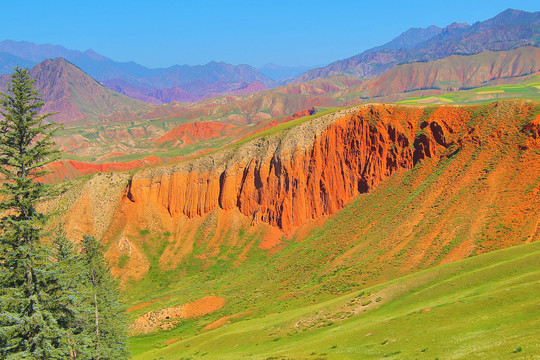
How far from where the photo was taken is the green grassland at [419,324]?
19.4 metres

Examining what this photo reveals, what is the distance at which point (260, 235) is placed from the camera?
281 ft

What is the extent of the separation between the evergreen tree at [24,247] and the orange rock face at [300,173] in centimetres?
6713

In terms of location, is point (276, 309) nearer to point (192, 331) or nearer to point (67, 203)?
point (192, 331)

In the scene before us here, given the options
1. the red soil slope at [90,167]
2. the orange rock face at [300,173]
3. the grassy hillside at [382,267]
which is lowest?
the grassy hillside at [382,267]

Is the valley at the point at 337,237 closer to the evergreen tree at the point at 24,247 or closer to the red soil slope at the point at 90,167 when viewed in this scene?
the evergreen tree at the point at 24,247

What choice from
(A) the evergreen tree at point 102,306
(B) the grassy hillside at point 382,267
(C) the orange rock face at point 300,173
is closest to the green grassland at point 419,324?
(B) the grassy hillside at point 382,267

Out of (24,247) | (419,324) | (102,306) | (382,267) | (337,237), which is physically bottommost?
(382,267)

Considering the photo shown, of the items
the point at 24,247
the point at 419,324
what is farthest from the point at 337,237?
the point at 24,247

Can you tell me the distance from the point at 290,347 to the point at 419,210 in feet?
127

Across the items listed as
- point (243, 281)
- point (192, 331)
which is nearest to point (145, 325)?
point (192, 331)

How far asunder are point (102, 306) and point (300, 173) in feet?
192

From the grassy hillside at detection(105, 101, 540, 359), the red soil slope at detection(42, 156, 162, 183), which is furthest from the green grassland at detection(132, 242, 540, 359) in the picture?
the red soil slope at detection(42, 156, 162, 183)

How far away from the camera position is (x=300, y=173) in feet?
285

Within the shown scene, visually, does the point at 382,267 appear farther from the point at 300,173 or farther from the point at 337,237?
the point at 300,173
